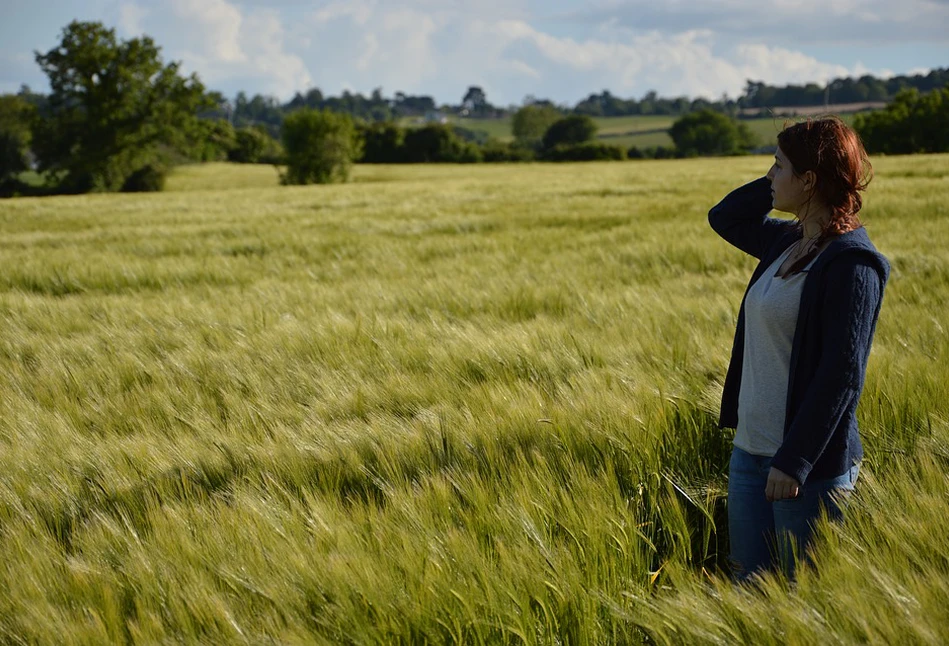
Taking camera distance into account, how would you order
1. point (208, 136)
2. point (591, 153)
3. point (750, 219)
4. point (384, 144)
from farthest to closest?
point (384, 144) → point (591, 153) → point (208, 136) → point (750, 219)

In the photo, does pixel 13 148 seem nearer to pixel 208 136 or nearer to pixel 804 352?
pixel 208 136

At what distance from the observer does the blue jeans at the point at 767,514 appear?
1780 millimetres

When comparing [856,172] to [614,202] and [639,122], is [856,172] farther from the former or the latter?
[639,122]

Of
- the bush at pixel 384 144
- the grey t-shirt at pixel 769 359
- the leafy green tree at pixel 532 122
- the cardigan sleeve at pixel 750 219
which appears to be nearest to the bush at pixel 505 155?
the bush at pixel 384 144

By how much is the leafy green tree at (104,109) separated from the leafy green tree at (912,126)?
44039 millimetres

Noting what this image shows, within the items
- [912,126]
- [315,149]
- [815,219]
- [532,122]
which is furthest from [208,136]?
[532,122]

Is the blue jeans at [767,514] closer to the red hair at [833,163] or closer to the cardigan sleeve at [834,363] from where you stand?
the cardigan sleeve at [834,363]

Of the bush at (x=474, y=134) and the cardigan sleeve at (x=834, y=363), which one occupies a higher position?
the bush at (x=474, y=134)

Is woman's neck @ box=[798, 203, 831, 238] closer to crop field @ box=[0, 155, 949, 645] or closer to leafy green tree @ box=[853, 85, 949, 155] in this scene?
crop field @ box=[0, 155, 949, 645]

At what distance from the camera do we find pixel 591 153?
211ft

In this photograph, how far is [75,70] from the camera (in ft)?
131

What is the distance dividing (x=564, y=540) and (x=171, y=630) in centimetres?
82

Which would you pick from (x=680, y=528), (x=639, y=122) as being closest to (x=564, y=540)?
(x=680, y=528)

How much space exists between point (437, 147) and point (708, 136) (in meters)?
32.1
